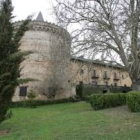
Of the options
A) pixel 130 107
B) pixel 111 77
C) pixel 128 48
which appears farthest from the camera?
pixel 111 77

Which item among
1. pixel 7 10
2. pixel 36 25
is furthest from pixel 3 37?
pixel 36 25

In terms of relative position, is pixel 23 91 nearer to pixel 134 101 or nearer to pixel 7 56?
pixel 134 101

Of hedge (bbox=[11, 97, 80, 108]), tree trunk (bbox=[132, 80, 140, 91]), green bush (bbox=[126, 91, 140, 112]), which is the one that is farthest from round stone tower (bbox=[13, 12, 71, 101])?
green bush (bbox=[126, 91, 140, 112])

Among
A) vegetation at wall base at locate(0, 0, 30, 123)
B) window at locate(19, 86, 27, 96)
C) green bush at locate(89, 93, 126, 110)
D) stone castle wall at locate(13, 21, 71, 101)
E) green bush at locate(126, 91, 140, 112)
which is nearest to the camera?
vegetation at wall base at locate(0, 0, 30, 123)

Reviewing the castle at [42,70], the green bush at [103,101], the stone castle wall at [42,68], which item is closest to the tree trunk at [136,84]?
the green bush at [103,101]

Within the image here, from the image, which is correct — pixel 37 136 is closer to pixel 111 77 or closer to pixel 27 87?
pixel 27 87

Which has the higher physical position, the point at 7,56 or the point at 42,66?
the point at 42,66

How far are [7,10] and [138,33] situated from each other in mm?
9280

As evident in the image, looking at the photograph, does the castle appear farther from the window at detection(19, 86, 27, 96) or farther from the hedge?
the hedge

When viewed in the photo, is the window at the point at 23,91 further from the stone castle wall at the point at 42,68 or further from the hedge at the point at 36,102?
the hedge at the point at 36,102

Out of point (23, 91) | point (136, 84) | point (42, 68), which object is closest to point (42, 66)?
point (42, 68)

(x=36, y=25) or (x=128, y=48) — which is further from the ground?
(x=36, y=25)

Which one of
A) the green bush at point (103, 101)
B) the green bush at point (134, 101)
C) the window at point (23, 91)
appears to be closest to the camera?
the green bush at point (134, 101)

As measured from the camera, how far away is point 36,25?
107 ft
